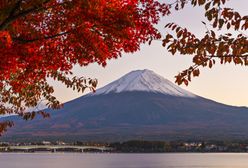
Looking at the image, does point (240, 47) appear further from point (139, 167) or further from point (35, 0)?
point (139, 167)

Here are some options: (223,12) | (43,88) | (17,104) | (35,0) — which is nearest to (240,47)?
(223,12)

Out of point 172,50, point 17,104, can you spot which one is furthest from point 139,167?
point 172,50

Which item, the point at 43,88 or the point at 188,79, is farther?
the point at 43,88

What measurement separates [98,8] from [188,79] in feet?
7.75

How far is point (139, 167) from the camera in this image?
375 feet

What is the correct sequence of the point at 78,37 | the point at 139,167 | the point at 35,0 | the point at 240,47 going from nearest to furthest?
the point at 240,47, the point at 35,0, the point at 78,37, the point at 139,167

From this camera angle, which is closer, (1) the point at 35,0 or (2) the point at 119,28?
(1) the point at 35,0

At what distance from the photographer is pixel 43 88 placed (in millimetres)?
16844

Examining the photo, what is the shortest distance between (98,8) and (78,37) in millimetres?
1784

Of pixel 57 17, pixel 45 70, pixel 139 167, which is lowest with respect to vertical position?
pixel 139 167

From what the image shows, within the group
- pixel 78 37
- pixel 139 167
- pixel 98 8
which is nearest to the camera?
pixel 98 8

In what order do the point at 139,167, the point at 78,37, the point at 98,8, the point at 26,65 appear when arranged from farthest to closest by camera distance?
the point at 139,167 → the point at 26,65 → the point at 78,37 → the point at 98,8

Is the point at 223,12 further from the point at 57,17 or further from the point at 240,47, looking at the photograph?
the point at 57,17

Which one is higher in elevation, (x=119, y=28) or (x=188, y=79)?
(x=119, y=28)
